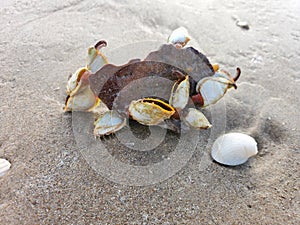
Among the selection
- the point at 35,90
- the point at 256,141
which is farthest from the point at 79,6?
the point at 256,141

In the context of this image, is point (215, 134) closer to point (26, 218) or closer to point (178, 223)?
point (178, 223)

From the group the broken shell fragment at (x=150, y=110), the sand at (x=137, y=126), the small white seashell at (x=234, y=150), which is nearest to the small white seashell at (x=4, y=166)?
the sand at (x=137, y=126)

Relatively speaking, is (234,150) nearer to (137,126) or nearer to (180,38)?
(137,126)

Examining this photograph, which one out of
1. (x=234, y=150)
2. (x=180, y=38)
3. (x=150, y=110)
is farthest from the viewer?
(x=180, y=38)

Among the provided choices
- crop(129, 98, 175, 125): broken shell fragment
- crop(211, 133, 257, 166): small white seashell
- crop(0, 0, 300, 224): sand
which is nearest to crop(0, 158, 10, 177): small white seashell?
crop(0, 0, 300, 224): sand

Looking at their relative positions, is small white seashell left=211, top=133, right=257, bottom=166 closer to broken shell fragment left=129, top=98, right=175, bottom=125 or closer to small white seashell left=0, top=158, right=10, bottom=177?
broken shell fragment left=129, top=98, right=175, bottom=125

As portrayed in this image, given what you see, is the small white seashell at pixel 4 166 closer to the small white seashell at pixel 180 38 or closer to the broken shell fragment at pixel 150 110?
the broken shell fragment at pixel 150 110

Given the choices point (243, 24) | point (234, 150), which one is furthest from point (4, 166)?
point (243, 24)
